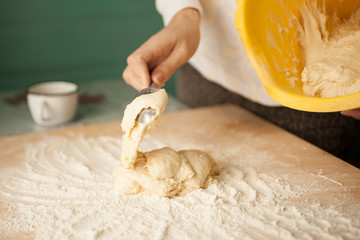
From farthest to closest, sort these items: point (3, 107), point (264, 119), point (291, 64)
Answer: point (3, 107), point (264, 119), point (291, 64)

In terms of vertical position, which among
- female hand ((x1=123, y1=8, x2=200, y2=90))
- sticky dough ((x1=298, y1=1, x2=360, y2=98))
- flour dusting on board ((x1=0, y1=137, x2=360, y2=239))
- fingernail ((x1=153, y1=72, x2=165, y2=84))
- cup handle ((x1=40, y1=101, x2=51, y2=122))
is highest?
sticky dough ((x1=298, y1=1, x2=360, y2=98))

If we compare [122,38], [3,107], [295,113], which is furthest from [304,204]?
[122,38]

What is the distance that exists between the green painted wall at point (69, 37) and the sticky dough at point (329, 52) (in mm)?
1451

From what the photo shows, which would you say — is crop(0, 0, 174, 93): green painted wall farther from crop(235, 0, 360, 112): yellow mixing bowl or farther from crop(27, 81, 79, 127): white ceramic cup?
crop(235, 0, 360, 112): yellow mixing bowl

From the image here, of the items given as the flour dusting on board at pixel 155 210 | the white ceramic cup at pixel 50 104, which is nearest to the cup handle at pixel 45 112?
the white ceramic cup at pixel 50 104

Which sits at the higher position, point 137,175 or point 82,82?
point 137,175

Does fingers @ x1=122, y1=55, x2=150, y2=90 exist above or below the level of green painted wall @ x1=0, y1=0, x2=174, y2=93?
above

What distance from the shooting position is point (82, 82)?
7.76ft

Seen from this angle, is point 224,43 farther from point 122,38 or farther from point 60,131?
point 122,38

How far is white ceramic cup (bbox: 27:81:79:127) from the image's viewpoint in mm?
1539

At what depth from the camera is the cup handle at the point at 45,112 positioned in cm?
155

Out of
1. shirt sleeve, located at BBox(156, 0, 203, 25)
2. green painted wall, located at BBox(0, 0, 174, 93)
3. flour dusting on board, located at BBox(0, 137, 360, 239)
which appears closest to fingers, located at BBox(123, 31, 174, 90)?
shirt sleeve, located at BBox(156, 0, 203, 25)

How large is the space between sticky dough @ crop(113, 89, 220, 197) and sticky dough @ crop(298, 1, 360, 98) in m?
0.38

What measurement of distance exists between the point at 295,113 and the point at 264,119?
0.42 feet
